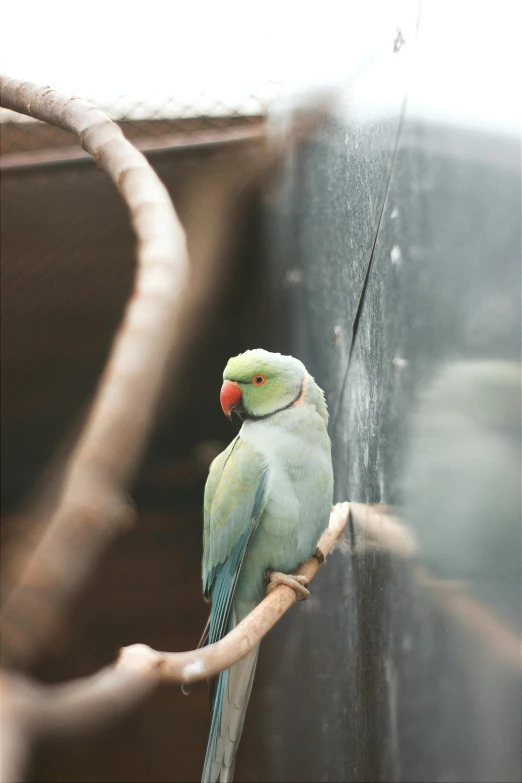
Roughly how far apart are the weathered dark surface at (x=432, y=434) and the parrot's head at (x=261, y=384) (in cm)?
13

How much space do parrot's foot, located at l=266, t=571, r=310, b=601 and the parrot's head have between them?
0.29 metres

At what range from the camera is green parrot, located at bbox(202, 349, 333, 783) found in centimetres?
114

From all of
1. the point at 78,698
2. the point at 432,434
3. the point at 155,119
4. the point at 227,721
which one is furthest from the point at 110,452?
the point at 155,119

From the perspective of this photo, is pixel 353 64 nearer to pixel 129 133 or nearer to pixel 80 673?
pixel 129 133

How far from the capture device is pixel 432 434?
0.68 meters

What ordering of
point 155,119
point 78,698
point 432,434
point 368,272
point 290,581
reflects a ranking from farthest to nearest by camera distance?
point 155,119
point 290,581
point 368,272
point 432,434
point 78,698

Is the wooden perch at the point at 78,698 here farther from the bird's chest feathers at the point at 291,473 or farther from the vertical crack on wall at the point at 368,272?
the vertical crack on wall at the point at 368,272

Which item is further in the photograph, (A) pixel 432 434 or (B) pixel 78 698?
(A) pixel 432 434

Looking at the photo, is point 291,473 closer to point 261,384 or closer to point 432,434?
point 261,384

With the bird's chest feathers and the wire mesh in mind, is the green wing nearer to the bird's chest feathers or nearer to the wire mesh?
the bird's chest feathers

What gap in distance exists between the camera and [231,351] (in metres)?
1.89

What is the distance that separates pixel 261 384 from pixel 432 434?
540 mm

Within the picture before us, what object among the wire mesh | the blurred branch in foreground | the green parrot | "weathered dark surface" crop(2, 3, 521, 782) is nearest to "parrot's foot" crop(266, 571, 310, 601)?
the green parrot

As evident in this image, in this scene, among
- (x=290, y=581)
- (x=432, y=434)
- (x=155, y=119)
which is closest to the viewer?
(x=432, y=434)
